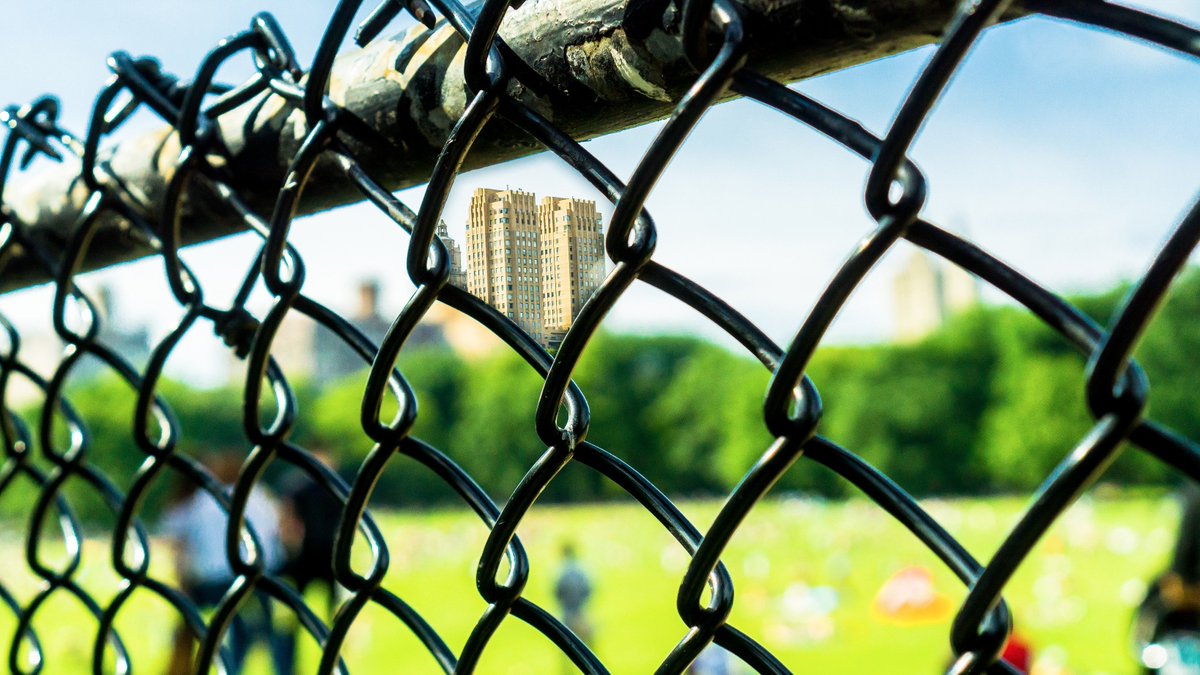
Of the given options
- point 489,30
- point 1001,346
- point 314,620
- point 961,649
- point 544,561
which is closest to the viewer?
point 961,649

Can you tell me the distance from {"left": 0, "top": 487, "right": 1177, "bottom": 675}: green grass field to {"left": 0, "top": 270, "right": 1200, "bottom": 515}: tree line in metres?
2.42

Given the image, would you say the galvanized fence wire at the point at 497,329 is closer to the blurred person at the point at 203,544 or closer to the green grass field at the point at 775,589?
the green grass field at the point at 775,589

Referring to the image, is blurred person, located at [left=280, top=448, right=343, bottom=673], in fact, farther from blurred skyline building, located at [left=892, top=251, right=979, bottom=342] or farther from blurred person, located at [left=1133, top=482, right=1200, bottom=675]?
blurred skyline building, located at [left=892, top=251, right=979, bottom=342]

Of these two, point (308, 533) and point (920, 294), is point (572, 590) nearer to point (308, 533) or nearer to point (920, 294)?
point (308, 533)

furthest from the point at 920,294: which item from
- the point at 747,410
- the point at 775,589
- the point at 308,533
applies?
the point at 308,533

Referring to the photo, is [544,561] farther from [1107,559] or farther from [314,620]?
[314,620]

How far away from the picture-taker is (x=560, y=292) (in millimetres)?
551

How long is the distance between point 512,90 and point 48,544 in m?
22.2

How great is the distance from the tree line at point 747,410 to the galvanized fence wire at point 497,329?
28.4 m

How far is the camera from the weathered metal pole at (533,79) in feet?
1.52

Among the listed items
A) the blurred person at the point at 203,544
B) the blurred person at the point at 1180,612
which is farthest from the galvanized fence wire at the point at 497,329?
the blurred person at the point at 203,544

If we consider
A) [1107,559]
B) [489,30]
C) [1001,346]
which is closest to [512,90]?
[489,30]

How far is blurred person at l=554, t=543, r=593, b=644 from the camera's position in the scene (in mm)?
8406

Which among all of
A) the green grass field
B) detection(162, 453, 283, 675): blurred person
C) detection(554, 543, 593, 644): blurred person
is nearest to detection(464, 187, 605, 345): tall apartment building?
the green grass field
